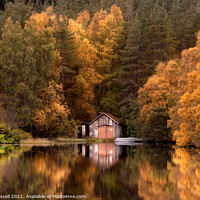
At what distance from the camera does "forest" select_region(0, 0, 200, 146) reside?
46.6m

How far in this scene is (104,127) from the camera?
5866 cm

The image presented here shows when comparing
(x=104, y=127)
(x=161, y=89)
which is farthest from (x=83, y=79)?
(x=161, y=89)

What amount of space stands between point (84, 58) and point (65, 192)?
160 ft

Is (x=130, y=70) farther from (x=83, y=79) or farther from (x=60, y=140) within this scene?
(x=60, y=140)

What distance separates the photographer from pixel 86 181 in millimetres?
13844

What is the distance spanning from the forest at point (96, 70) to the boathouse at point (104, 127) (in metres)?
1.65

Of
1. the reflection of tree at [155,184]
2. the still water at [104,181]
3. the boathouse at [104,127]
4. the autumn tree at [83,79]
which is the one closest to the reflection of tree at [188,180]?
the still water at [104,181]

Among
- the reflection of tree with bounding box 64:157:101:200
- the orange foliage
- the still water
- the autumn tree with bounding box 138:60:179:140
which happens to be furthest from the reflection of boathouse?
the orange foliage

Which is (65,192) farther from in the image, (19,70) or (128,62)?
(128,62)

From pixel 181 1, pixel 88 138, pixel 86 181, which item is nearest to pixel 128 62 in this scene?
pixel 88 138

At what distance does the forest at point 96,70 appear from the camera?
153 feet

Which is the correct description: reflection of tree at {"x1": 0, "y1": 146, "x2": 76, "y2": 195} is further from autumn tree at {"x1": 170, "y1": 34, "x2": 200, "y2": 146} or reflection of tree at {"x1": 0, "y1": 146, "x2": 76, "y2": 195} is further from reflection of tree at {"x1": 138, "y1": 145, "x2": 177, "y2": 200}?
autumn tree at {"x1": 170, "y1": 34, "x2": 200, "y2": 146}

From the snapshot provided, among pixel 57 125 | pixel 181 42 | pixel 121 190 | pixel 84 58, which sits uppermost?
pixel 181 42

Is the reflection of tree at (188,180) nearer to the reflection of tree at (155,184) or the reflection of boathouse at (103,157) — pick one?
the reflection of tree at (155,184)
